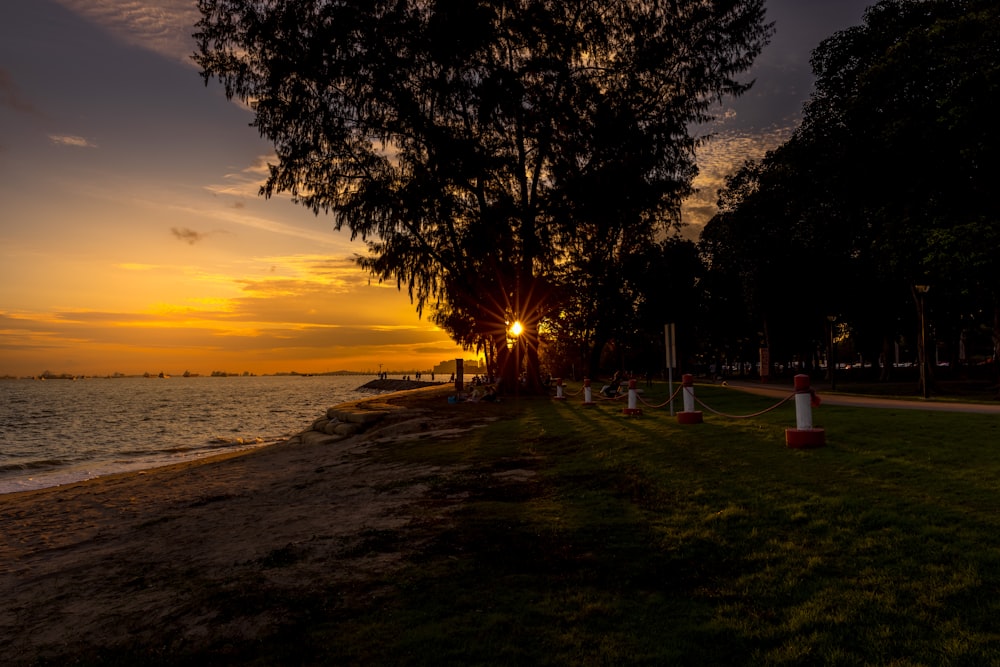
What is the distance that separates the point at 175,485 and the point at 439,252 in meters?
15.0

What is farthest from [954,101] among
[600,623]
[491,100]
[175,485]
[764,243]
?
[175,485]

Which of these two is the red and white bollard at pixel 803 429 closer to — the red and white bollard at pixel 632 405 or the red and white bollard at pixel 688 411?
the red and white bollard at pixel 688 411

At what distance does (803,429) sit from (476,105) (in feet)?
60.4

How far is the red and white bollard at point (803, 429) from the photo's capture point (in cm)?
1010

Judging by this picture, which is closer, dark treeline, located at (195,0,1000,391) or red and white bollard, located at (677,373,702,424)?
red and white bollard, located at (677,373,702,424)

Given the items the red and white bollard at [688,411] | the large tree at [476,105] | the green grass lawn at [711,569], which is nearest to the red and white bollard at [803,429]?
the green grass lawn at [711,569]

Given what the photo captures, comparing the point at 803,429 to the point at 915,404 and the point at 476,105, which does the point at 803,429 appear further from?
the point at 476,105

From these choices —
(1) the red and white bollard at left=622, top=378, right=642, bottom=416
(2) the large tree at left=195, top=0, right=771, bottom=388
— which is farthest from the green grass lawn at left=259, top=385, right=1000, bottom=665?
(2) the large tree at left=195, top=0, right=771, bottom=388

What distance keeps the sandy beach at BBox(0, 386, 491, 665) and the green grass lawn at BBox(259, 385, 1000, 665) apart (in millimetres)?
572

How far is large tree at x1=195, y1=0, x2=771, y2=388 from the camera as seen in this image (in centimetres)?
2230

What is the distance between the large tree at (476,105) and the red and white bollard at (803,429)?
1625 centimetres

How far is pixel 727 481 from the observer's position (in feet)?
28.2

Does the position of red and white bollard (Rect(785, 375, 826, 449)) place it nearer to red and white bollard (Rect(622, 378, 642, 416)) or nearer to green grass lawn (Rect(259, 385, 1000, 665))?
green grass lawn (Rect(259, 385, 1000, 665))

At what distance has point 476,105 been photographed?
23688 millimetres
